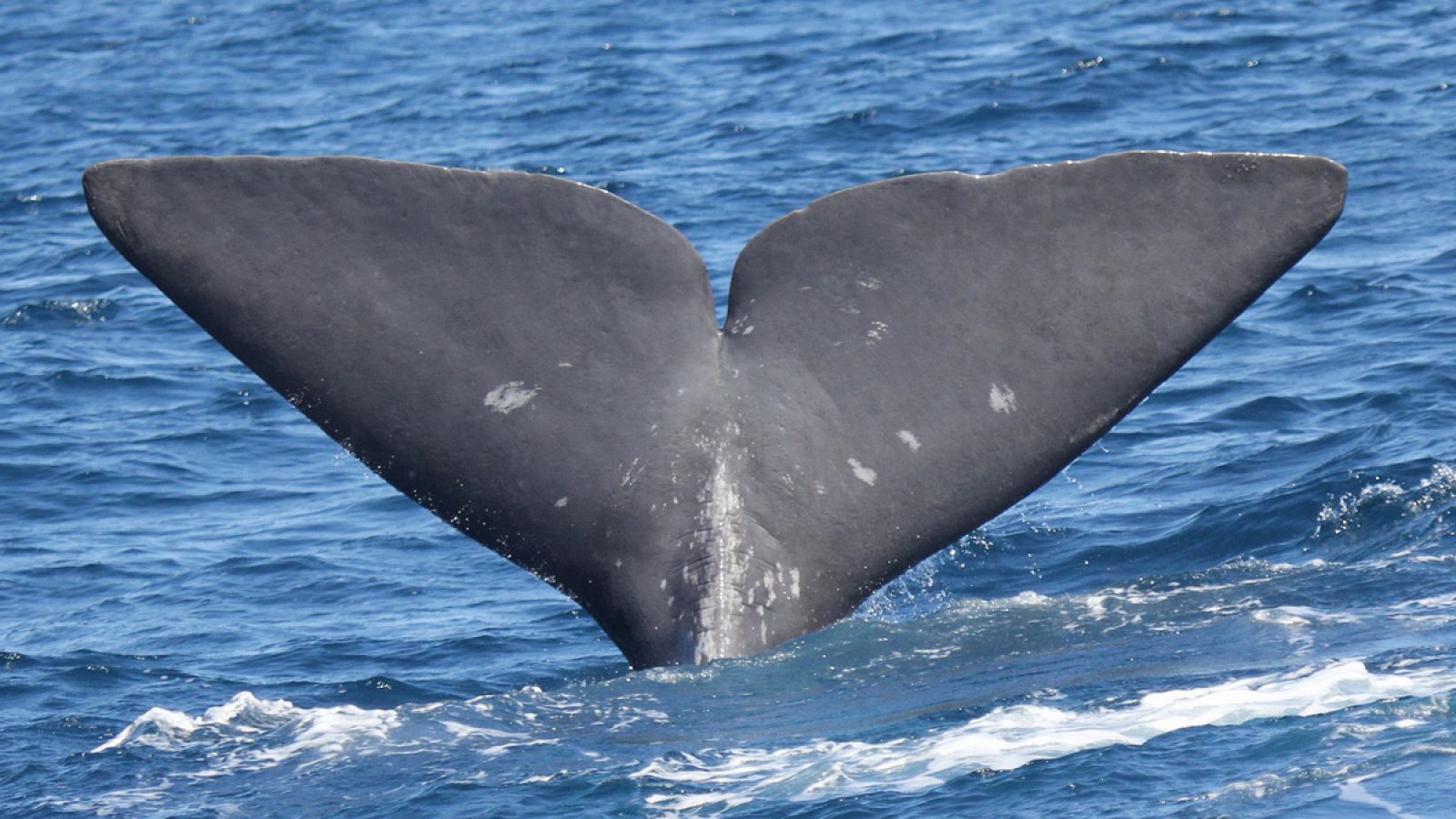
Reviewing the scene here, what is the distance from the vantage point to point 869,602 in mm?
8008

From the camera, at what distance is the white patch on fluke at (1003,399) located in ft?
18.9

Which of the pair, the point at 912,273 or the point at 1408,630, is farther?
the point at 1408,630

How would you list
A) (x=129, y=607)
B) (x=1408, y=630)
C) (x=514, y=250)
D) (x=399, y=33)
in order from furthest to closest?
(x=399, y=33) < (x=129, y=607) < (x=1408, y=630) < (x=514, y=250)

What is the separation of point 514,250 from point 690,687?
1455mm

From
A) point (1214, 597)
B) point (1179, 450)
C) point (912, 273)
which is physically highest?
point (912, 273)

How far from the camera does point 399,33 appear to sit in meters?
28.0

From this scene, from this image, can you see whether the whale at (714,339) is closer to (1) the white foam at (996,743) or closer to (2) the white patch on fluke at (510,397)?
(2) the white patch on fluke at (510,397)

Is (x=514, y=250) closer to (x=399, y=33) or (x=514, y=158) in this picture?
(x=514, y=158)

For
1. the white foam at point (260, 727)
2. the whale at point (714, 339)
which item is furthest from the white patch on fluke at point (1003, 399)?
the white foam at point (260, 727)

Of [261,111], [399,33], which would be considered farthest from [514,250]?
[399,33]

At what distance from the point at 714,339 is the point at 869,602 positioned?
236cm

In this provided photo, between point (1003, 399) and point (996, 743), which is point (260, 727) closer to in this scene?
point (996, 743)

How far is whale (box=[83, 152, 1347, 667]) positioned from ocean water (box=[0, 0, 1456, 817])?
0.50m

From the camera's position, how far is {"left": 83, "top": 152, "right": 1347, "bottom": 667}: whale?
554cm
